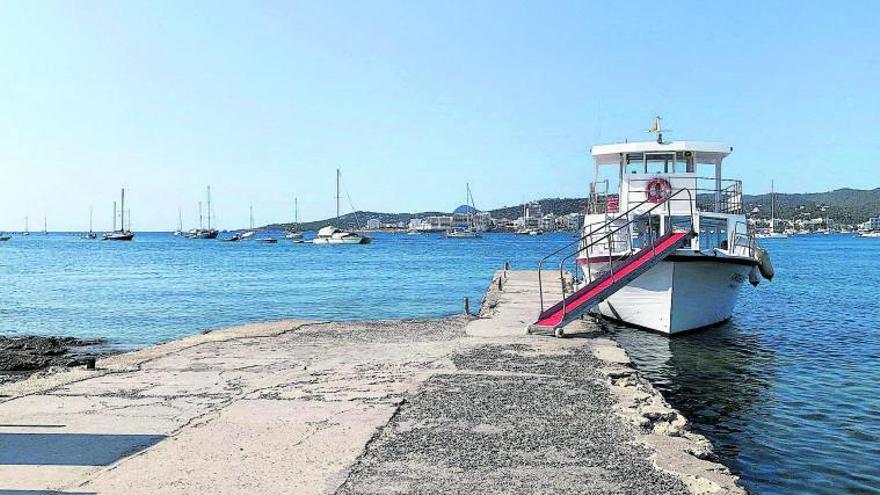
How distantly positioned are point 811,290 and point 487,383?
104ft

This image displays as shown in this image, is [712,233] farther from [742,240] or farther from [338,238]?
[338,238]

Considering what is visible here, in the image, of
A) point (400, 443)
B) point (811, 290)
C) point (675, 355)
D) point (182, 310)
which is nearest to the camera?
point (400, 443)

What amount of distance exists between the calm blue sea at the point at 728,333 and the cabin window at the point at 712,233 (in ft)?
7.41

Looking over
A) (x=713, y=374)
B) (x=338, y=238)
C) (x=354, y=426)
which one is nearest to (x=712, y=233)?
(x=713, y=374)

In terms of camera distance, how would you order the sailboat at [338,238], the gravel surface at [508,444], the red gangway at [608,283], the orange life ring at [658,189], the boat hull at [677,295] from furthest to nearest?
the sailboat at [338,238], the orange life ring at [658,189], the boat hull at [677,295], the red gangway at [608,283], the gravel surface at [508,444]

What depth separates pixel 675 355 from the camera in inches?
606

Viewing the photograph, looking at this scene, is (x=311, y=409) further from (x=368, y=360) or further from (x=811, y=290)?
(x=811, y=290)

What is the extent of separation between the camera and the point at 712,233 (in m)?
19.5

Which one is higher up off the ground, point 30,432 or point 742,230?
point 742,230

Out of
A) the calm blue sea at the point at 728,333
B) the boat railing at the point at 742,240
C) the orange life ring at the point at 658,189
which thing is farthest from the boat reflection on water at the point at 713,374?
the orange life ring at the point at 658,189

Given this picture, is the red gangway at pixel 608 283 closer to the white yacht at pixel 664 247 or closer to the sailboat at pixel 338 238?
the white yacht at pixel 664 247

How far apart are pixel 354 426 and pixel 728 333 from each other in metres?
14.7

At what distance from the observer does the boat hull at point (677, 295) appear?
55.1ft

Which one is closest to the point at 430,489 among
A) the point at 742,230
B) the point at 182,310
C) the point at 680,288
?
the point at 680,288
